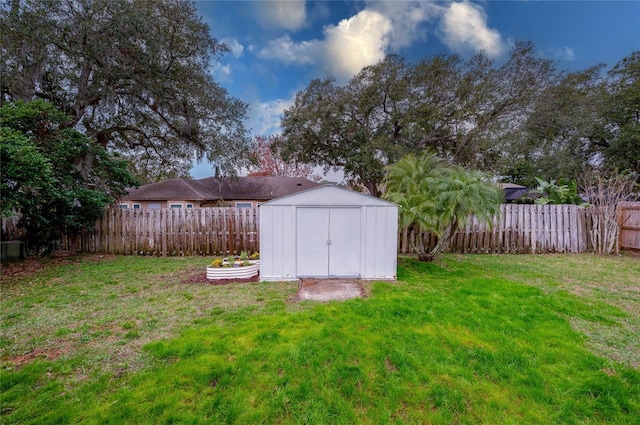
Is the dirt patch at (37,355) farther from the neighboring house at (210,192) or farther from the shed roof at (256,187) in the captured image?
the shed roof at (256,187)

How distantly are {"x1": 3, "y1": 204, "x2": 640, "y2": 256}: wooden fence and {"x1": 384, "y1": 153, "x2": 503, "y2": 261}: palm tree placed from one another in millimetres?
2276

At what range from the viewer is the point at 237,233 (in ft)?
28.9

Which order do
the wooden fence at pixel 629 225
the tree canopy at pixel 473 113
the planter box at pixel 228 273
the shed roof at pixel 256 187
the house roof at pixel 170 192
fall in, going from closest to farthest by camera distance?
the planter box at pixel 228 273
the wooden fence at pixel 629 225
the tree canopy at pixel 473 113
the house roof at pixel 170 192
the shed roof at pixel 256 187

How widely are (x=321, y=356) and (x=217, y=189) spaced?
765 inches

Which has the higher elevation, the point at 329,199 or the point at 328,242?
the point at 329,199

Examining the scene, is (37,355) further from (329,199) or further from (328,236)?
(329,199)

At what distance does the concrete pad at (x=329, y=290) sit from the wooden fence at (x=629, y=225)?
9.46 meters

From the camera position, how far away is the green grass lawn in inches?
87.3

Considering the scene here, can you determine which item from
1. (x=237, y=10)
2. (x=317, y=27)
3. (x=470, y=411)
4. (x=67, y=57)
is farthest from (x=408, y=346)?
(x=67, y=57)

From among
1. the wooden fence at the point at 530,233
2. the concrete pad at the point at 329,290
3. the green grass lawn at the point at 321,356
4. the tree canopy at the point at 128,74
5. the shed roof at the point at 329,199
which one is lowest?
the green grass lawn at the point at 321,356

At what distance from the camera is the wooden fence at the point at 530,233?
8.93m

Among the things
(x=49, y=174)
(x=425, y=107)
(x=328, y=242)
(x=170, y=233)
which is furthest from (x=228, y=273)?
(x=425, y=107)

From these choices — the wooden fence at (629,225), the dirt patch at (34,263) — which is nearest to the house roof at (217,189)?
the dirt patch at (34,263)

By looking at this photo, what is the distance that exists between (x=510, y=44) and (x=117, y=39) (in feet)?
55.8
